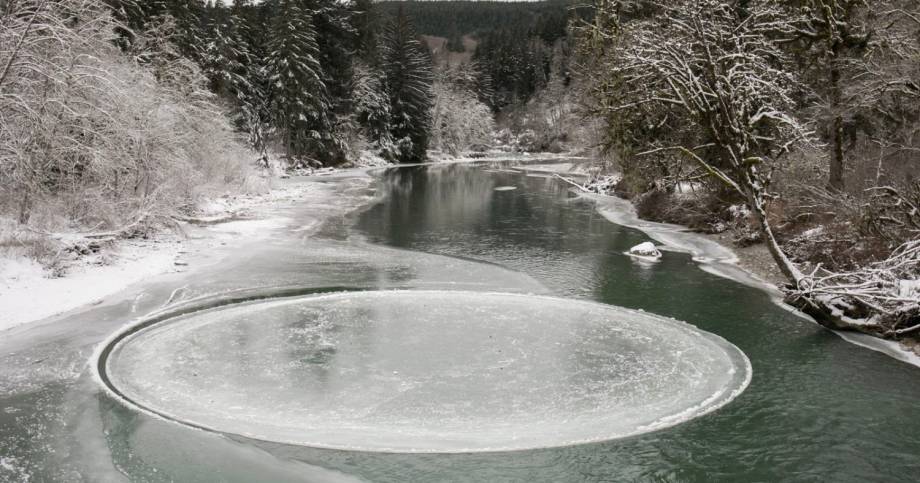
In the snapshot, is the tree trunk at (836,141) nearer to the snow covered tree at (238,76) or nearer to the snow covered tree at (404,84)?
the snow covered tree at (238,76)

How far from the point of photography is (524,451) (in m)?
7.55

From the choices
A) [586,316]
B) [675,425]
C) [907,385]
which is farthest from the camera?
[586,316]

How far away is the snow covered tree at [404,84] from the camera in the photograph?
67750mm

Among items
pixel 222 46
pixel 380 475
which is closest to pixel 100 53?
pixel 380 475

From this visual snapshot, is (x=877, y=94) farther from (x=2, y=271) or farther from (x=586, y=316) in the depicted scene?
(x=2, y=271)

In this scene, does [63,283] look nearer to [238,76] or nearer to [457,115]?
[238,76]

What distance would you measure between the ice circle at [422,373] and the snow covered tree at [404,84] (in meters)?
56.0

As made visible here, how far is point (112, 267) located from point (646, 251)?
48.1 ft

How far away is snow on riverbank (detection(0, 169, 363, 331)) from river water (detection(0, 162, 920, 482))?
643mm

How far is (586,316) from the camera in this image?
13.0 metres

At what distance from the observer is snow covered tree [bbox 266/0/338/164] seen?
159 feet

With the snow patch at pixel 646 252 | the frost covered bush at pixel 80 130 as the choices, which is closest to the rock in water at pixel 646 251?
the snow patch at pixel 646 252

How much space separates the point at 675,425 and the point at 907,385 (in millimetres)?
4318

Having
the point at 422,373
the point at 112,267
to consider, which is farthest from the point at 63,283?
the point at 422,373
